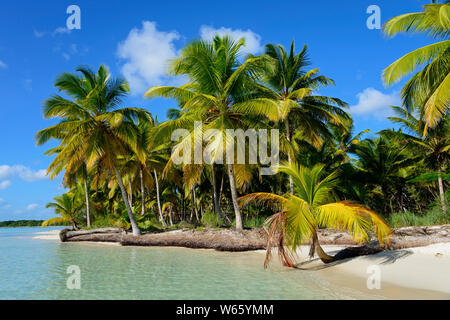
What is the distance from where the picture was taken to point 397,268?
263 inches

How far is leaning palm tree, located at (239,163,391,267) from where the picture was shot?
6457 millimetres

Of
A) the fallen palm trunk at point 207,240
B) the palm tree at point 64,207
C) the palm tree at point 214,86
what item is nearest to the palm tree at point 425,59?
the palm tree at point 214,86

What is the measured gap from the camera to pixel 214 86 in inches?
528

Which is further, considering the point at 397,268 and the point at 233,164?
the point at 233,164

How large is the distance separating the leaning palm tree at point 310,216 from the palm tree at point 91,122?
10462 millimetres

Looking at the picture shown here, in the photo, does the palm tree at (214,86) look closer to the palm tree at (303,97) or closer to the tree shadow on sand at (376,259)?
the palm tree at (303,97)

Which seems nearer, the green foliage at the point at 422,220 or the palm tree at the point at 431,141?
the green foliage at the point at 422,220

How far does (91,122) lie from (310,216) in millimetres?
12974

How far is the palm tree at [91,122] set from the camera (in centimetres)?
1511

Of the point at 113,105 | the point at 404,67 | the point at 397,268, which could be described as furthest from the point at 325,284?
the point at 113,105

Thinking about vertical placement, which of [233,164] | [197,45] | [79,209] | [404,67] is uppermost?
[197,45]
